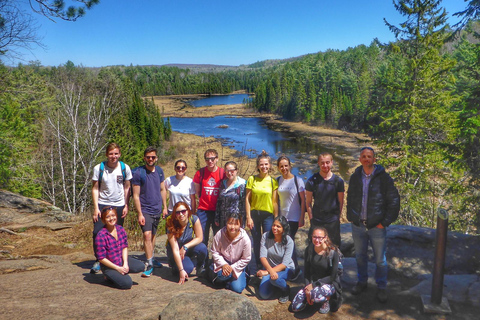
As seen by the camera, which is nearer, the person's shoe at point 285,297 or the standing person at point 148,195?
the person's shoe at point 285,297

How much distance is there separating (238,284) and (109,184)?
2.31m

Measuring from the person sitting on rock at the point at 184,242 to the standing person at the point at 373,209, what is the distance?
85.5 inches

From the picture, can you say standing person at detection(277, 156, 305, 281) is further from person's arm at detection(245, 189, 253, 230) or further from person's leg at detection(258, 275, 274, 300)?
person's leg at detection(258, 275, 274, 300)

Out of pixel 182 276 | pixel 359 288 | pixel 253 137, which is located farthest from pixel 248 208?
pixel 253 137

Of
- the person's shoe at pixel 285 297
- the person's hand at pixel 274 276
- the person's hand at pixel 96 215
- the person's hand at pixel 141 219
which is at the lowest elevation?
the person's shoe at pixel 285 297

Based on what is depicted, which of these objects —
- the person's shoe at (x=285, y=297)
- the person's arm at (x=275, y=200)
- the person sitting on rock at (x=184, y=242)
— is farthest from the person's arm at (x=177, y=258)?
the person's arm at (x=275, y=200)

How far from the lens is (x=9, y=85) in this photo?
9078 millimetres

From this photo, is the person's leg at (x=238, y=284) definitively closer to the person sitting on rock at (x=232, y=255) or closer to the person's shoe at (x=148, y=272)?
the person sitting on rock at (x=232, y=255)

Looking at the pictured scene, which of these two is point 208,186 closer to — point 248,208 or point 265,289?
point 248,208

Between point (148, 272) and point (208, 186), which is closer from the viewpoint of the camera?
point (148, 272)

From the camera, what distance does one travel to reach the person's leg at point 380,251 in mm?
4199

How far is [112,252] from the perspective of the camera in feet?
14.6

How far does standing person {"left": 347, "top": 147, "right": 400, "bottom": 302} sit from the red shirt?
1.93 m

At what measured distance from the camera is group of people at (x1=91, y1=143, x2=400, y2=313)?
4176 millimetres
